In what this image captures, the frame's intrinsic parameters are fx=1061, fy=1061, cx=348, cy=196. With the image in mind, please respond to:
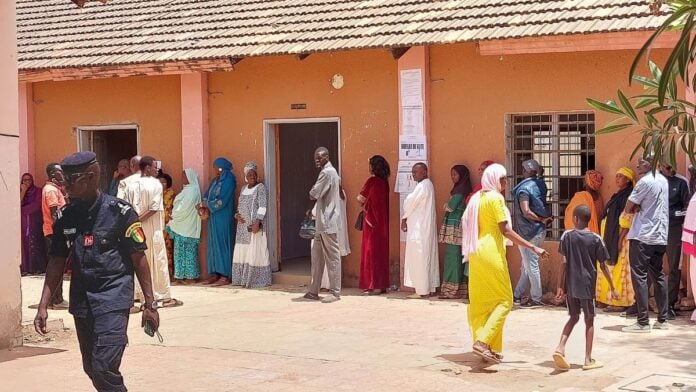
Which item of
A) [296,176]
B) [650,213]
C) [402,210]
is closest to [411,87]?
[402,210]

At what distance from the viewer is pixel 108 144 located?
52.7 ft

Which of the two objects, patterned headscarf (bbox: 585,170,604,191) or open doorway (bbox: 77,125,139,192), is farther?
open doorway (bbox: 77,125,139,192)

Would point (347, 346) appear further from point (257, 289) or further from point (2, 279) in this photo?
point (257, 289)

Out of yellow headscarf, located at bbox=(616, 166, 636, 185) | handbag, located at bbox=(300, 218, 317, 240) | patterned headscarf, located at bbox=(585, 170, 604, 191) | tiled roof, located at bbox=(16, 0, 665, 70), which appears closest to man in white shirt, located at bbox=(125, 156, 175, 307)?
handbag, located at bbox=(300, 218, 317, 240)

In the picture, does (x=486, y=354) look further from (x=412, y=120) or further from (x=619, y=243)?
(x=412, y=120)

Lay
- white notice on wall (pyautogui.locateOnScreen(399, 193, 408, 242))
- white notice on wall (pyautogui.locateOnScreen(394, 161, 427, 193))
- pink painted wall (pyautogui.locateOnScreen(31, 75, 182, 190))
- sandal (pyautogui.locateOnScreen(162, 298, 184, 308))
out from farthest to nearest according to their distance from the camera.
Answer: pink painted wall (pyautogui.locateOnScreen(31, 75, 182, 190))
white notice on wall (pyautogui.locateOnScreen(399, 193, 408, 242))
white notice on wall (pyautogui.locateOnScreen(394, 161, 427, 193))
sandal (pyautogui.locateOnScreen(162, 298, 184, 308))

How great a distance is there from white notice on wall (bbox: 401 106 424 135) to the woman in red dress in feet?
1.52

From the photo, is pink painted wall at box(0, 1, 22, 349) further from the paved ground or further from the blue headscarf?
the blue headscarf

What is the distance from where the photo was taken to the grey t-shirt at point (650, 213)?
32.4 ft

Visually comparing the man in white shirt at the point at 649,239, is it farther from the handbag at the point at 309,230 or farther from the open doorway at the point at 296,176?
the open doorway at the point at 296,176

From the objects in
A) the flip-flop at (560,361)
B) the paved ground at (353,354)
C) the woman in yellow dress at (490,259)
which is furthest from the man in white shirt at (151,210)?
the flip-flop at (560,361)

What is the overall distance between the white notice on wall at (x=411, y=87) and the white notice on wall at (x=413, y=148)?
15.3 inches

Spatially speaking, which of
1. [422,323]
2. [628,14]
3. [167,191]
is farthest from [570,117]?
[167,191]

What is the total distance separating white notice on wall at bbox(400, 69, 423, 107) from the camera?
12.4 meters
